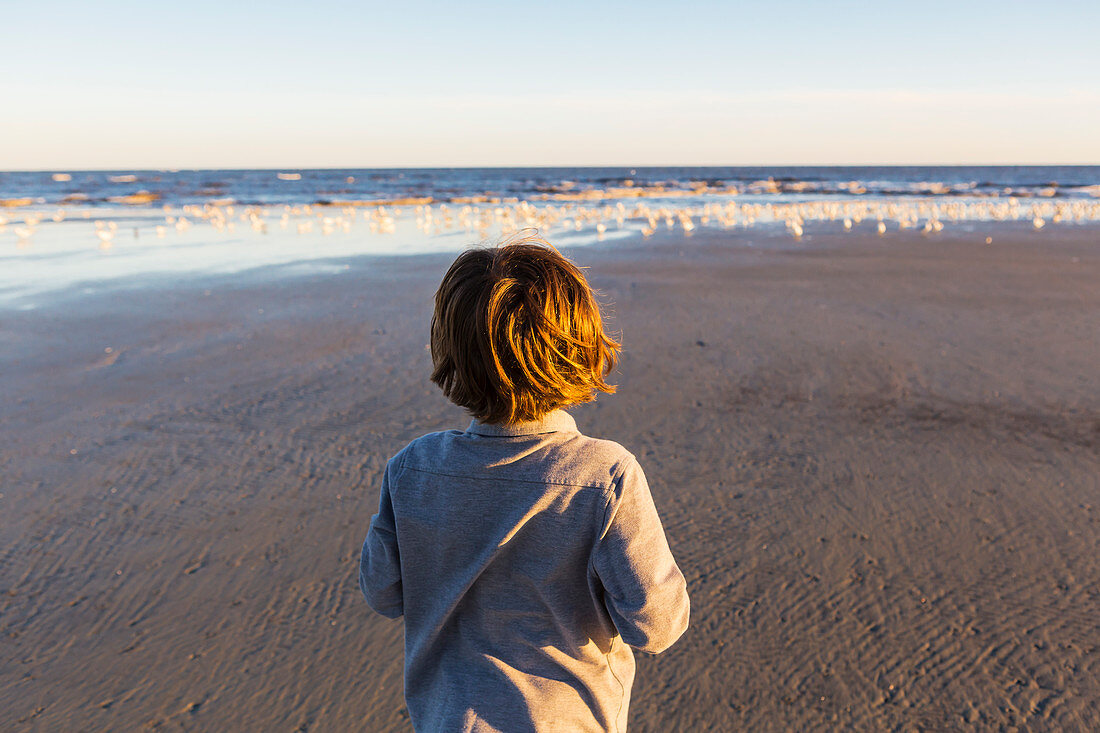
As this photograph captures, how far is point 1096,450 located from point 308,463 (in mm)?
5040

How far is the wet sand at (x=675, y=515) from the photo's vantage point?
2781 mm

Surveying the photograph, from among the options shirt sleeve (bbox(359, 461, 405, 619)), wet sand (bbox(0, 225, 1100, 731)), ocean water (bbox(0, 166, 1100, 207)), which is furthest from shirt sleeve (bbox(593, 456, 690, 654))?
ocean water (bbox(0, 166, 1100, 207))

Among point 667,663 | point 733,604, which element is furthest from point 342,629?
point 733,604

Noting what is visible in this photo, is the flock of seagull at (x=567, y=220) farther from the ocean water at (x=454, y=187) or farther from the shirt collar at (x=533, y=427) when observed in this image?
the shirt collar at (x=533, y=427)

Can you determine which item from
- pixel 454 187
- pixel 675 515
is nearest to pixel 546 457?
pixel 675 515

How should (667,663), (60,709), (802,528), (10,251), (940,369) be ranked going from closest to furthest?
(60,709) → (667,663) → (802,528) → (940,369) → (10,251)

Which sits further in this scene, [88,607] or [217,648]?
[88,607]

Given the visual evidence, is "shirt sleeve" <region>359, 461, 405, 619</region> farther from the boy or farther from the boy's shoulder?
the boy's shoulder

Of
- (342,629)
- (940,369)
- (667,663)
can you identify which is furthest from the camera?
(940,369)

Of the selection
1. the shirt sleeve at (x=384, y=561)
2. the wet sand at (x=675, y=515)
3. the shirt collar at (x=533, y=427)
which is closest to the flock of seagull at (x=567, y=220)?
the wet sand at (x=675, y=515)

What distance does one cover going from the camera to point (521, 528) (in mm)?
1290

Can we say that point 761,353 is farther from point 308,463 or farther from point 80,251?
point 80,251

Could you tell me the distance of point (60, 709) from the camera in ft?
8.86

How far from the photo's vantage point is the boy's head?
1.24 meters
